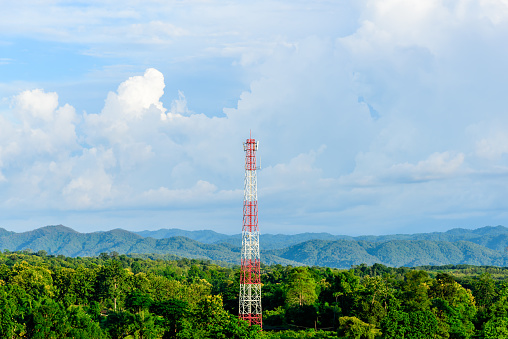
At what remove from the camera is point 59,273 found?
108875 mm

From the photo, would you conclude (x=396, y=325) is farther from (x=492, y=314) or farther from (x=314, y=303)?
(x=314, y=303)

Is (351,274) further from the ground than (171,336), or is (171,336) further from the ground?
(351,274)

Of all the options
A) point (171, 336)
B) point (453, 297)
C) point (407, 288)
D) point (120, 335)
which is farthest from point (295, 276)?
point (120, 335)

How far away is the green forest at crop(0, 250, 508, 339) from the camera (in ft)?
197

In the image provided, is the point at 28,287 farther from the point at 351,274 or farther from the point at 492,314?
the point at 492,314

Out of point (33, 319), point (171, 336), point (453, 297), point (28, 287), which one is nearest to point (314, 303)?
point (453, 297)

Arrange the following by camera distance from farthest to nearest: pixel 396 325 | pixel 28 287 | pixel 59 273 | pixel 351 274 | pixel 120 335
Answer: pixel 59 273 → pixel 28 287 → pixel 351 274 → pixel 120 335 → pixel 396 325

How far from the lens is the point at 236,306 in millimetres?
100875

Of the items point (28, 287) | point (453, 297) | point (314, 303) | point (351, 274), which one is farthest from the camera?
point (28, 287)

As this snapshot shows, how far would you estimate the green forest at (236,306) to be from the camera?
60.2 m

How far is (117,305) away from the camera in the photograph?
101 m

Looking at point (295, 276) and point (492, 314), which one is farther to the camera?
point (295, 276)

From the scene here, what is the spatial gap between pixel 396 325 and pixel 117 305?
189 feet

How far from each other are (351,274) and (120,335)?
141 feet
